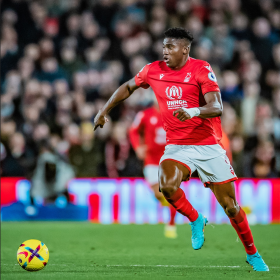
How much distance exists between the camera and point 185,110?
5039 mm

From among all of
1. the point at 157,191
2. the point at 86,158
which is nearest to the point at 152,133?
the point at 157,191

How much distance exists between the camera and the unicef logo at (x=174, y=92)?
5793 millimetres

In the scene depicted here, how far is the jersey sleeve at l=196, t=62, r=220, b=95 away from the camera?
18.2 feet

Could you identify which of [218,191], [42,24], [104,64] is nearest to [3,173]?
[104,64]

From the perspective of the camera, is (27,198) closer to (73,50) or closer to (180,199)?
(73,50)

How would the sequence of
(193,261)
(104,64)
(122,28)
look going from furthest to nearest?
(122,28), (104,64), (193,261)

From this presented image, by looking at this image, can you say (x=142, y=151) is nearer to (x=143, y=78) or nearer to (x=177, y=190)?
(x=143, y=78)

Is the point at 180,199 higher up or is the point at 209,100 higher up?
the point at 209,100

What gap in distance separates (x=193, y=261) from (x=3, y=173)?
662cm

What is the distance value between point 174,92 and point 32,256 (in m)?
2.23

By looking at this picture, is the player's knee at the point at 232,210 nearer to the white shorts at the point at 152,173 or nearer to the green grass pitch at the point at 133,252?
the green grass pitch at the point at 133,252

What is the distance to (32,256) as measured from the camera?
550 centimetres

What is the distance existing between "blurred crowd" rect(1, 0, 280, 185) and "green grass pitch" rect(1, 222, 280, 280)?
1799mm

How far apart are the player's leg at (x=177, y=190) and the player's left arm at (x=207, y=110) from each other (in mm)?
706
